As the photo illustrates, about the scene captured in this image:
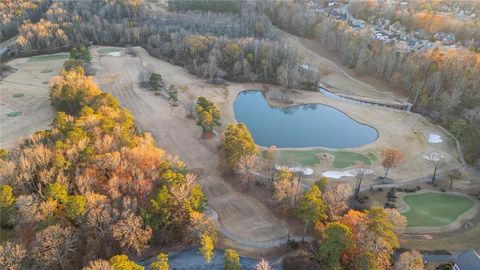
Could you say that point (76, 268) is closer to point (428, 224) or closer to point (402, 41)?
point (428, 224)

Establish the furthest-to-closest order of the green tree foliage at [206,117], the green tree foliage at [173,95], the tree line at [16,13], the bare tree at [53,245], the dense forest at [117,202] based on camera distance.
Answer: the tree line at [16,13] < the green tree foliage at [173,95] < the green tree foliage at [206,117] < the dense forest at [117,202] < the bare tree at [53,245]

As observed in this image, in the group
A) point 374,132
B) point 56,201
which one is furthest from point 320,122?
point 56,201

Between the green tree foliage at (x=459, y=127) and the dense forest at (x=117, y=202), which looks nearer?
the dense forest at (x=117, y=202)

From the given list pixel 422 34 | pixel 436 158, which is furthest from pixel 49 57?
pixel 422 34

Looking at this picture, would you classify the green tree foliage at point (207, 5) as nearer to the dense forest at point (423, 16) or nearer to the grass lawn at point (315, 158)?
the dense forest at point (423, 16)

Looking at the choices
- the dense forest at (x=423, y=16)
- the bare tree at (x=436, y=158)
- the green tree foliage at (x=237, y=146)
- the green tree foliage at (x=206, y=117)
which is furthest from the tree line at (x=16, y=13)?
the bare tree at (x=436, y=158)

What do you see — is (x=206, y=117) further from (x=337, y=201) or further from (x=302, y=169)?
(x=337, y=201)
